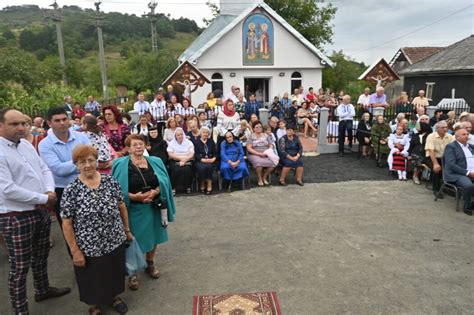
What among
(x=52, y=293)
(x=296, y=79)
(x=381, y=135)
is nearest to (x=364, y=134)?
(x=381, y=135)

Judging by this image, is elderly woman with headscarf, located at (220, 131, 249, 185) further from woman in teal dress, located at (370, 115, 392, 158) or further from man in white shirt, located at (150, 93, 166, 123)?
woman in teal dress, located at (370, 115, 392, 158)

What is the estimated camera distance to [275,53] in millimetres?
19562

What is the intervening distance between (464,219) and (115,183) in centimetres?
544

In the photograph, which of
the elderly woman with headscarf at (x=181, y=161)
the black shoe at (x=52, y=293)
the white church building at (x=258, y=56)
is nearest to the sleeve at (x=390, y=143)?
the elderly woman with headscarf at (x=181, y=161)

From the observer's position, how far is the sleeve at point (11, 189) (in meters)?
2.97

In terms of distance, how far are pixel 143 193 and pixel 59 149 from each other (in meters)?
1.00

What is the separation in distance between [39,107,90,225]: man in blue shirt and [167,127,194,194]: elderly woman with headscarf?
11.0ft

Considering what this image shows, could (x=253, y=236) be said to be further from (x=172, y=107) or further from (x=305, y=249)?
(x=172, y=107)

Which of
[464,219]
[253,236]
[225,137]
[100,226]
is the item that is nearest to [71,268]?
[100,226]

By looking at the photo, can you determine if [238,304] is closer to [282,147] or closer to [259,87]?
[282,147]

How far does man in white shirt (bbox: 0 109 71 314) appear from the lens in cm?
304

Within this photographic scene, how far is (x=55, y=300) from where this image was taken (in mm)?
3682

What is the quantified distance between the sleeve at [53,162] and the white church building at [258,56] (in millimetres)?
15163

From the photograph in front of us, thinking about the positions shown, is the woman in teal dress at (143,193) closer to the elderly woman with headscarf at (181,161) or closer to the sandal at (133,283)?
the sandal at (133,283)
